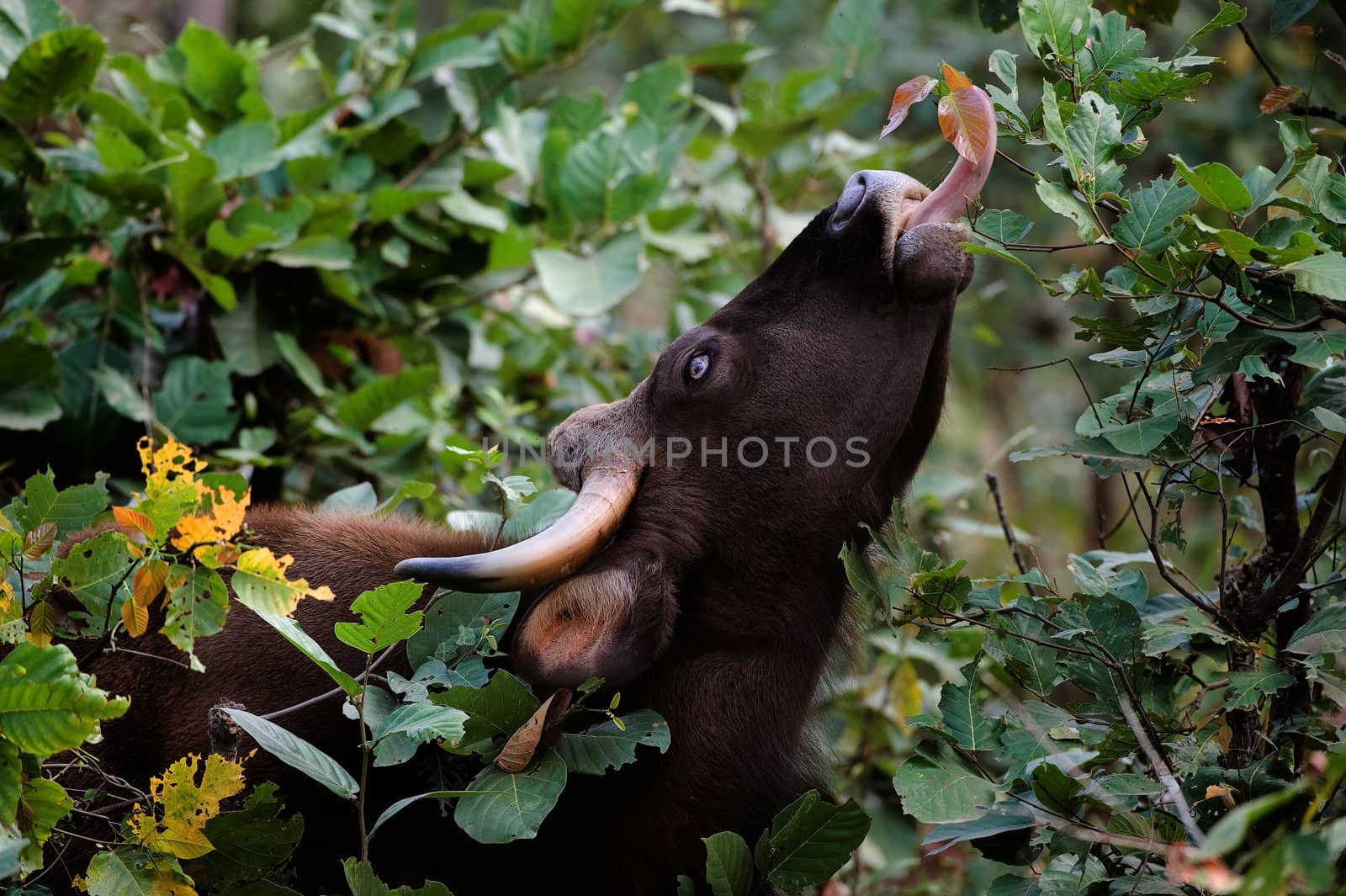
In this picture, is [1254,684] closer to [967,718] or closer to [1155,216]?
[967,718]

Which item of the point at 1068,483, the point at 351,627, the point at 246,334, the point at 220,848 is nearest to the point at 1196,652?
the point at 351,627

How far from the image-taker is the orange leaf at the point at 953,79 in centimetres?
270

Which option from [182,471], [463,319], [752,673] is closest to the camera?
[182,471]

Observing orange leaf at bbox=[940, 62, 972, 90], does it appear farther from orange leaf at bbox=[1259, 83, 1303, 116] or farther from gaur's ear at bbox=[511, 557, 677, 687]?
gaur's ear at bbox=[511, 557, 677, 687]

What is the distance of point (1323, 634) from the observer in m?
2.51

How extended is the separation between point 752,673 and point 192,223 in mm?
2891

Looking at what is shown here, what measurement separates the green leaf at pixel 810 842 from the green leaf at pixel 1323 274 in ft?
4.71

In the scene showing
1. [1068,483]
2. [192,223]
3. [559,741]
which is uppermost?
[192,223]

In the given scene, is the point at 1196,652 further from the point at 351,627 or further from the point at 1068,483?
the point at 1068,483

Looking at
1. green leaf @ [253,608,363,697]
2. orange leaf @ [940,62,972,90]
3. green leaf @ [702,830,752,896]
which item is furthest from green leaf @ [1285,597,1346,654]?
green leaf @ [253,608,363,697]

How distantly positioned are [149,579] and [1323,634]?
232 centimetres

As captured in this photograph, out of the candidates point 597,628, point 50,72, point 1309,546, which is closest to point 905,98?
point 1309,546

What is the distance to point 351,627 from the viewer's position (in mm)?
2502

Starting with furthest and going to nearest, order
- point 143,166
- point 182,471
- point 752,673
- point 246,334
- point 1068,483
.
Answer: point 1068,483 → point 246,334 → point 143,166 → point 752,673 → point 182,471
